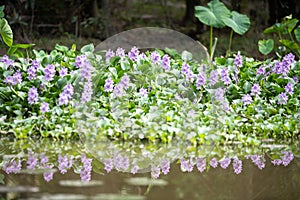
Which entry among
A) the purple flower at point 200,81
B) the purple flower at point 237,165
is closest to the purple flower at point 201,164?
the purple flower at point 237,165

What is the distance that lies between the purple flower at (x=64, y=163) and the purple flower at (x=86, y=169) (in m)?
0.07

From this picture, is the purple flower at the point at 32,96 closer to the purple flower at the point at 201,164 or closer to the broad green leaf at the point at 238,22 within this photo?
the purple flower at the point at 201,164

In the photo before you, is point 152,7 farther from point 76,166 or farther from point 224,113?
point 76,166

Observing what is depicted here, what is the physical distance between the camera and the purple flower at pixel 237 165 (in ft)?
12.0

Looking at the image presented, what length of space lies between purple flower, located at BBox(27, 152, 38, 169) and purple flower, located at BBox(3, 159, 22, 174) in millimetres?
51

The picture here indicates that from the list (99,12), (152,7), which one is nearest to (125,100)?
(99,12)

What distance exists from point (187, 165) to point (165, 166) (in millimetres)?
129

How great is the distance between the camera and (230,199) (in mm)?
3125

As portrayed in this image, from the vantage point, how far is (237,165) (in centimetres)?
377

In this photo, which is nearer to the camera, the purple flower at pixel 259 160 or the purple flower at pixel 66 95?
the purple flower at pixel 259 160

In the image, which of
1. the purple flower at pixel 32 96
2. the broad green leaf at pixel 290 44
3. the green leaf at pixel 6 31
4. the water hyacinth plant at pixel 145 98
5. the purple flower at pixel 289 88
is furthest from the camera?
the broad green leaf at pixel 290 44

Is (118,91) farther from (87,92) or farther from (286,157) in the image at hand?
(286,157)

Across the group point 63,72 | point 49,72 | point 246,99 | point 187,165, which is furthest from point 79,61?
point 187,165

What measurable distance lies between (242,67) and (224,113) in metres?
1.01
